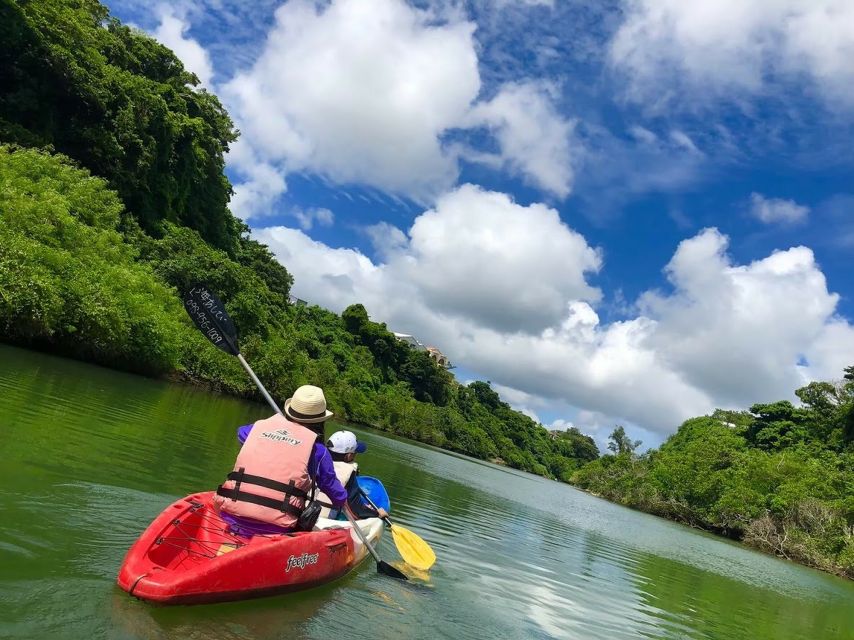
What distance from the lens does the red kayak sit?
4.47 m

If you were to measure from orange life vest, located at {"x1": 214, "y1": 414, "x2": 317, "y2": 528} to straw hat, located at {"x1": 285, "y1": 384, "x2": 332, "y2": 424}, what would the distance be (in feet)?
0.98

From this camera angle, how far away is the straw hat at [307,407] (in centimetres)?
566

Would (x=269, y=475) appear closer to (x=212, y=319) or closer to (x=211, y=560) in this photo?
(x=211, y=560)

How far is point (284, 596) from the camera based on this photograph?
18.5 feet

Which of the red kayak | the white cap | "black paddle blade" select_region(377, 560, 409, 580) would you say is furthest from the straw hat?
"black paddle blade" select_region(377, 560, 409, 580)

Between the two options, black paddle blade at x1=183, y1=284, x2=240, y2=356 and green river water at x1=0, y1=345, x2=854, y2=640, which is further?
black paddle blade at x1=183, y1=284, x2=240, y2=356

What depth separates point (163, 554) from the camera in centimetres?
502

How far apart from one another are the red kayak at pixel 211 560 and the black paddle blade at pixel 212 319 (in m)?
3.78

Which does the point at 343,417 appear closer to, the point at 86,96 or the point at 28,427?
the point at 86,96

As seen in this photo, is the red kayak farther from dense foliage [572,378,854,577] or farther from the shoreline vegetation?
dense foliage [572,378,854,577]

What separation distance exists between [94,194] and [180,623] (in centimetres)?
3197

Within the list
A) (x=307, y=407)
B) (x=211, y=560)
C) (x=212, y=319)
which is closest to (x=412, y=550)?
(x=307, y=407)

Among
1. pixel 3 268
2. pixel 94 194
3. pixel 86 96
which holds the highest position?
pixel 86 96

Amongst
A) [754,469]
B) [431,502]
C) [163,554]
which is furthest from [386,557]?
[754,469]
